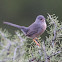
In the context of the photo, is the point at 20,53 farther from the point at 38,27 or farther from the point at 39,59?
the point at 38,27

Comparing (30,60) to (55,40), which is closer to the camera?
(30,60)

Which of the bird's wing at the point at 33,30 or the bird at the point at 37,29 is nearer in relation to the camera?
the bird at the point at 37,29

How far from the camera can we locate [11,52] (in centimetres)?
173

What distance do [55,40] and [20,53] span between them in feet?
2.68

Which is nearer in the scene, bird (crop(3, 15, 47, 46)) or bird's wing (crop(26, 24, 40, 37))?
bird (crop(3, 15, 47, 46))

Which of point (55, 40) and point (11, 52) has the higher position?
point (55, 40)

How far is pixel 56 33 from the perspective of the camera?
251 centimetres

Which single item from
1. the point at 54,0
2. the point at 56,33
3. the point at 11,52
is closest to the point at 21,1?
the point at 54,0

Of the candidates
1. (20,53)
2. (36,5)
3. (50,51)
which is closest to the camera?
(20,53)

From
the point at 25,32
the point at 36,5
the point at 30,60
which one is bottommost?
the point at 30,60

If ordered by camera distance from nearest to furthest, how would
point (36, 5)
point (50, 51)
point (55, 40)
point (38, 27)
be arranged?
1. point (50, 51)
2. point (55, 40)
3. point (38, 27)
4. point (36, 5)

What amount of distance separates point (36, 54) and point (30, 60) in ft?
0.39

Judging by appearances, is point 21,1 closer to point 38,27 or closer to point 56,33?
point 38,27

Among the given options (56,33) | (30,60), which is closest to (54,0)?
(56,33)
